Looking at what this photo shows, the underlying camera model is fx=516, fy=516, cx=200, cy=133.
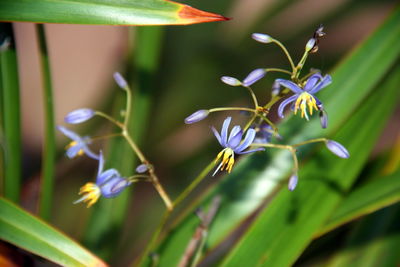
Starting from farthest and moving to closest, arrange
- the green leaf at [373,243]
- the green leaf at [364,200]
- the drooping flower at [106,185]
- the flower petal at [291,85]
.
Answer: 1. the green leaf at [373,243]
2. the green leaf at [364,200]
3. the drooping flower at [106,185]
4. the flower petal at [291,85]

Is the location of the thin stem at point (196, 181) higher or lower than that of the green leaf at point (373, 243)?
higher

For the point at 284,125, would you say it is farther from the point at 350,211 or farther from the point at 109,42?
the point at 109,42

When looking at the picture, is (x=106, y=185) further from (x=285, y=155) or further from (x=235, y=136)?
(x=285, y=155)

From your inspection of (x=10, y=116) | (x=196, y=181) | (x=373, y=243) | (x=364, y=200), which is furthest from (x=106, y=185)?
(x=373, y=243)

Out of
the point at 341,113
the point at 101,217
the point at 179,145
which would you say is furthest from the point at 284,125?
the point at 179,145

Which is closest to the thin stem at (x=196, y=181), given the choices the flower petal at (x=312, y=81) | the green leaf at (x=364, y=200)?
the flower petal at (x=312, y=81)

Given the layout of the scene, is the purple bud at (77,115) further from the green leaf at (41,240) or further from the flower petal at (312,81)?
the flower petal at (312,81)
